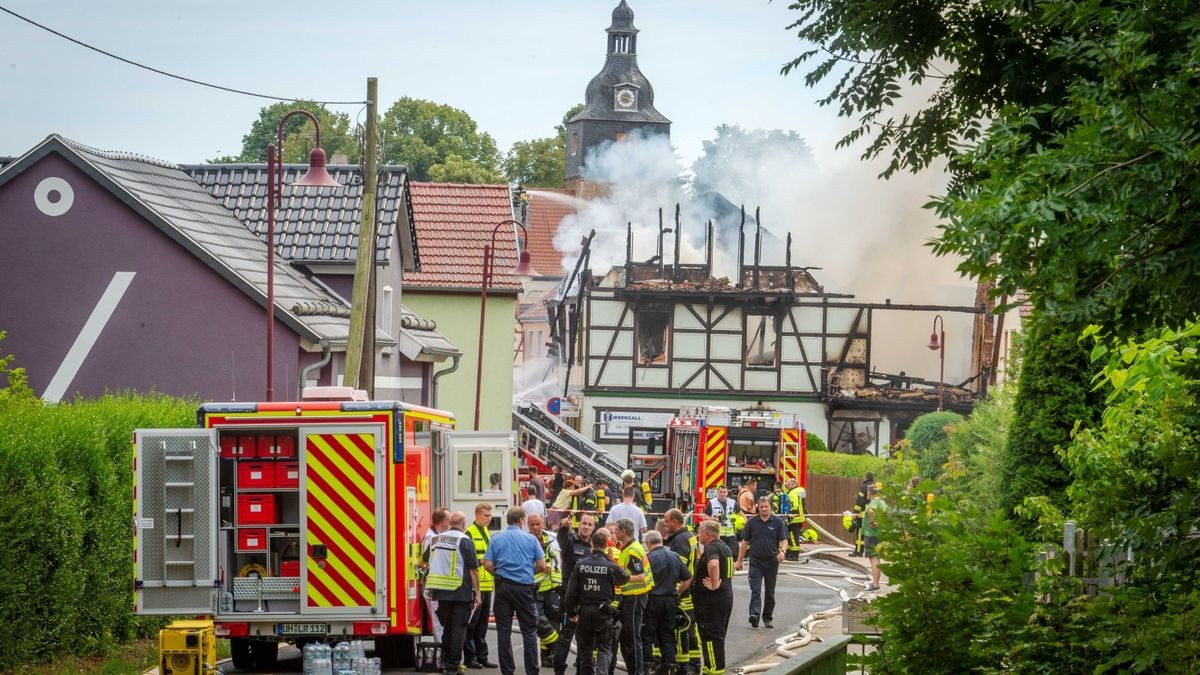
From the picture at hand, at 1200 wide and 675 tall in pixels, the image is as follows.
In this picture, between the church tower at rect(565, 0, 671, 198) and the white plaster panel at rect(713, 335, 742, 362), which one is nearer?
the white plaster panel at rect(713, 335, 742, 362)

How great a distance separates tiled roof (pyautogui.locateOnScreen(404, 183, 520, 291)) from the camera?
1603 inches

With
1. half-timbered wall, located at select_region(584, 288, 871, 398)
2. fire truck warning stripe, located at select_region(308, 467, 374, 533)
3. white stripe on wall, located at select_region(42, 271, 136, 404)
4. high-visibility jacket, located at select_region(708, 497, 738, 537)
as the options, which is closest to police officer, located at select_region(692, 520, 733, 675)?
fire truck warning stripe, located at select_region(308, 467, 374, 533)

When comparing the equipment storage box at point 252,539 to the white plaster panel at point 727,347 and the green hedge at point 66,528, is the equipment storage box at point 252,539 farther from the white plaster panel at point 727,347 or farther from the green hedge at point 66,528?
the white plaster panel at point 727,347

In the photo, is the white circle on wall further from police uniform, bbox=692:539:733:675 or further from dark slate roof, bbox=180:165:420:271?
police uniform, bbox=692:539:733:675

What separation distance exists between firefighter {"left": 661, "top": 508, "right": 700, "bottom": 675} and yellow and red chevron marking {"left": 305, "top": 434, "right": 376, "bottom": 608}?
3.31 m

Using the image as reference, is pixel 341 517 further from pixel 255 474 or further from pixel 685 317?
pixel 685 317

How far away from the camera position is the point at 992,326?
199ft

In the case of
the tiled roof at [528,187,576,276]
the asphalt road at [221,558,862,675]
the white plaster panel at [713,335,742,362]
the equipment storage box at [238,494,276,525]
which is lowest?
the asphalt road at [221,558,862,675]

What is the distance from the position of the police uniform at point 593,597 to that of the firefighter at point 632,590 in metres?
0.28

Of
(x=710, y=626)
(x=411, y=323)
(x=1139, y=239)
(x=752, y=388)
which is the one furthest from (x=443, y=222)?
(x=1139, y=239)

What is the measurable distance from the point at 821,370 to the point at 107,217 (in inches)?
1443

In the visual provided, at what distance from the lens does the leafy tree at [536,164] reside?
116 metres

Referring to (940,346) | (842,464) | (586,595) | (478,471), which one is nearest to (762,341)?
(940,346)

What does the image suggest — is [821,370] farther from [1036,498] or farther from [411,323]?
[1036,498]
